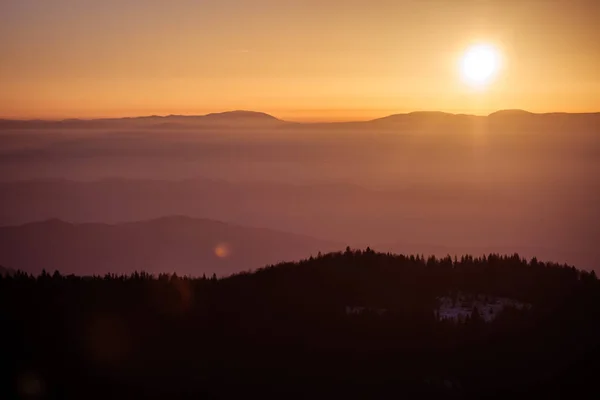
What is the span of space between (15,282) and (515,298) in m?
13.8

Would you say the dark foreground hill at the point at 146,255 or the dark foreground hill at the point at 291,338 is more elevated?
the dark foreground hill at the point at 291,338

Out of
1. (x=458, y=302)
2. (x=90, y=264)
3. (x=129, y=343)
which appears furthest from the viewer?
(x=90, y=264)

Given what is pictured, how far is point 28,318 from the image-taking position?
16922mm

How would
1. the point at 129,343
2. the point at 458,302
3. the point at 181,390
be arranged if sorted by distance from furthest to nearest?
the point at 458,302, the point at 129,343, the point at 181,390

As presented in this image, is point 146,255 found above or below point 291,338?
below

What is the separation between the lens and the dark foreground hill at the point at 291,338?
48.6 ft

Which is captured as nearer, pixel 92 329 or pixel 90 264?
pixel 92 329

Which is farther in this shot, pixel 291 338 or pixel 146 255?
pixel 146 255

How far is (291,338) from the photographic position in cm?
1659

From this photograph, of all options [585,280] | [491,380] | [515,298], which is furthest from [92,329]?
[585,280]

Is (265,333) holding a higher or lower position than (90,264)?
higher

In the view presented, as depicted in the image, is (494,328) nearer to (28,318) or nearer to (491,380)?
(491,380)

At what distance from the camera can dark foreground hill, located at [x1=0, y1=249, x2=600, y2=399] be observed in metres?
14.8

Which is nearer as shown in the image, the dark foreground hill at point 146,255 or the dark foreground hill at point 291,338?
the dark foreground hill at point 291,338
